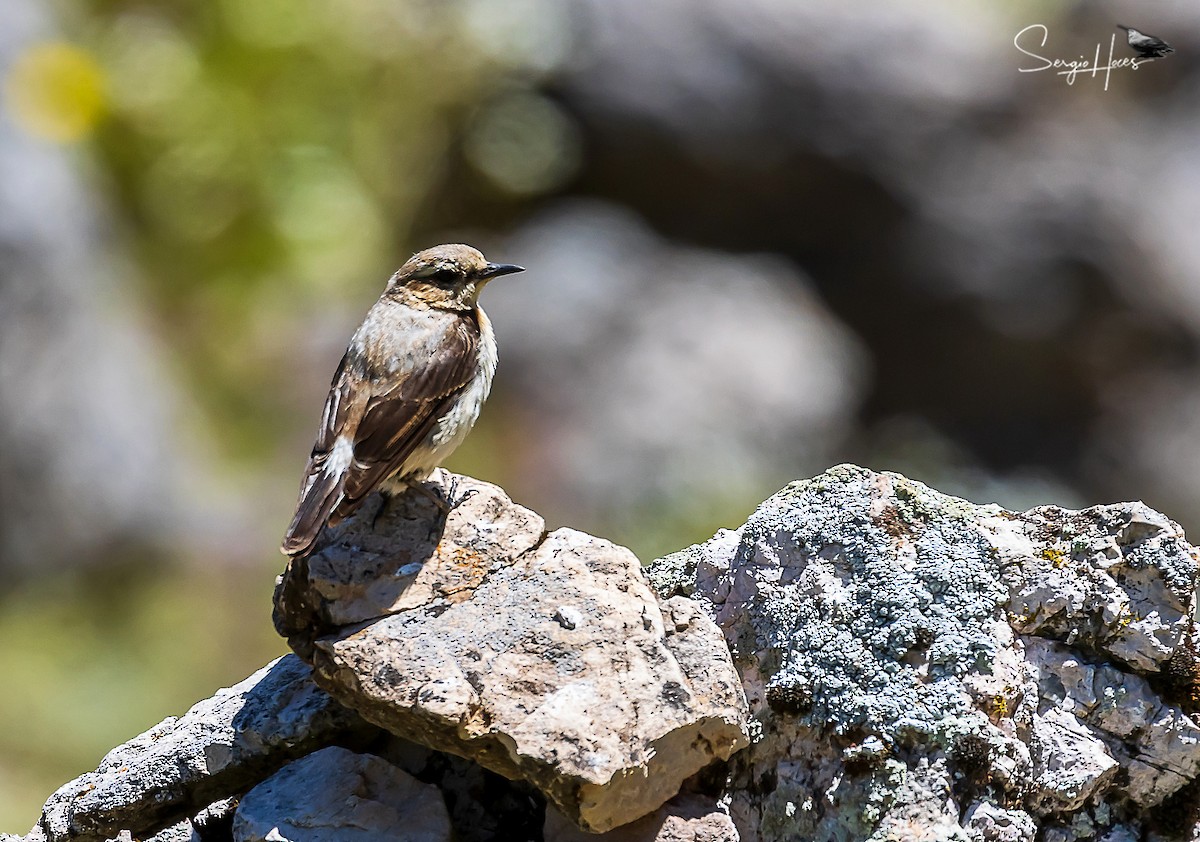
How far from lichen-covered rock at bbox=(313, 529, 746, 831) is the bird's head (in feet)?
6.72

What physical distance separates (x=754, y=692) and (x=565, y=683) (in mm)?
667

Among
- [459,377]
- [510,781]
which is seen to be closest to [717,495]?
[459,377]

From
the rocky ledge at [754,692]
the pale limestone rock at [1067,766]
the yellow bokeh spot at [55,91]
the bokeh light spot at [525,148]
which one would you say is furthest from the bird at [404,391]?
the bokeh light spot at [525,148]

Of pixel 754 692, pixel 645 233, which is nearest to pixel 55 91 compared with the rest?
pixel 645 233

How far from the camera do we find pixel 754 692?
4121 millimetres

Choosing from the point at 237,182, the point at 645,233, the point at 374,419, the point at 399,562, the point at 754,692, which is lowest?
the point at 754,692

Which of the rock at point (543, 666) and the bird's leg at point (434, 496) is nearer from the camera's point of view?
the rock at point (543, 666)

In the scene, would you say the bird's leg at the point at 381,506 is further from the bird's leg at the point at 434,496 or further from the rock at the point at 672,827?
the rock at the point at 672,827

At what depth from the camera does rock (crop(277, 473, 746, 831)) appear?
379 centimetres

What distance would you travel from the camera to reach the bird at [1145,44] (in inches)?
535

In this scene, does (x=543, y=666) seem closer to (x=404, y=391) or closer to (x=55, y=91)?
(x=404, y=391)

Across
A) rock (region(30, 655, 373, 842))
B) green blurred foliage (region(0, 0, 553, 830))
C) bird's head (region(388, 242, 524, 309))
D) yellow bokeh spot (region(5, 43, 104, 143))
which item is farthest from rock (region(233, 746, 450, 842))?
yellow bokeh spot (region(5, 43, 104, 143))

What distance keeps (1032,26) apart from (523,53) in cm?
590

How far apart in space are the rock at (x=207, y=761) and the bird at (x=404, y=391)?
0.62 m
